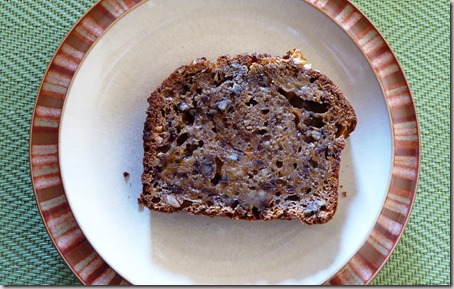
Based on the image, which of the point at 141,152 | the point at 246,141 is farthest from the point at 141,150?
the point at 246,141

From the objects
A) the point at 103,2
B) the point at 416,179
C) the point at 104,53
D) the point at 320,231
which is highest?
the point at 103,2

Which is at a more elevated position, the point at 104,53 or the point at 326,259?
the point at 104,53

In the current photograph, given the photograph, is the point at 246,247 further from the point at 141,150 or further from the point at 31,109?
the point at 31,109

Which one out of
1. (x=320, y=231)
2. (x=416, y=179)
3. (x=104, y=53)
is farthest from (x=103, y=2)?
(x=416, y=179)

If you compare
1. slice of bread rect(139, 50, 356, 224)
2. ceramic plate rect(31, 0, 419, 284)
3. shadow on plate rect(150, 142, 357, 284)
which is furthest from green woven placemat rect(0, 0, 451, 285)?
slice of bread rect(139, 50, 356, 224)

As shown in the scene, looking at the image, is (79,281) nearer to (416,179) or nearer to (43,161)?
(43,161)

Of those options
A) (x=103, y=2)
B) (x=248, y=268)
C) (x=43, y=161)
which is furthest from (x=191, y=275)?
(x=103, y=2)
